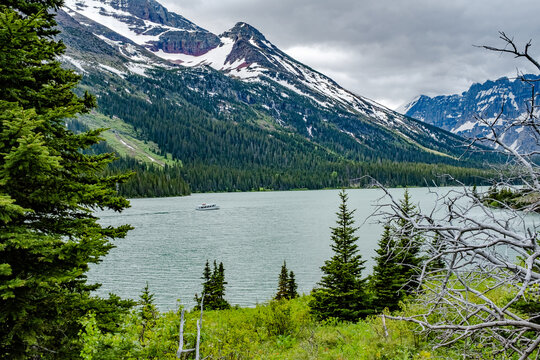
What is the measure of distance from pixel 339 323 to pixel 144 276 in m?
26.1

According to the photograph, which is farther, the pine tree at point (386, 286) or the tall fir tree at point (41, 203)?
the pine tree at point (386, 286)

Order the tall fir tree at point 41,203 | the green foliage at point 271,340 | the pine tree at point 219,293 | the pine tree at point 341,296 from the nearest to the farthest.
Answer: the green foliage at point 271,340, the tall fir tree at point 41,203, the pine tree at point 341,296, the pine tree at point 219,293

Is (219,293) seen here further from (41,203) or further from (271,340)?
(41,203)

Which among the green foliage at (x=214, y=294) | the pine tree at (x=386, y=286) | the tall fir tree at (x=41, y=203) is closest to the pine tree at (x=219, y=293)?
the green foliage at (x=214, y=294)

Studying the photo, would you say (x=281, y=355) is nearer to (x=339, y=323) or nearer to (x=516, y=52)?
(x=339, y=323)

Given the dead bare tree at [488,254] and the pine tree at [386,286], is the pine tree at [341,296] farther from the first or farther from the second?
the dead bare tree at [488,254]

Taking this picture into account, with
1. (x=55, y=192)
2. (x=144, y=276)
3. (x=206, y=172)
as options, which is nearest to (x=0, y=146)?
(x=55, y=192)

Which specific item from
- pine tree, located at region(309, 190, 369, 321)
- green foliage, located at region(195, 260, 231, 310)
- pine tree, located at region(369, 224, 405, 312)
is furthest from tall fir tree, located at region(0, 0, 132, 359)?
green foliage, located at region(195, 260, 231, 310)

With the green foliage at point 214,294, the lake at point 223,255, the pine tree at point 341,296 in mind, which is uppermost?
the pine tree at point 341,296

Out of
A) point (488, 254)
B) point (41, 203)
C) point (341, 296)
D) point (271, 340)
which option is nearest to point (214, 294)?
point (341, 296)

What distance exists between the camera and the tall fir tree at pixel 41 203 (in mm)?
6086

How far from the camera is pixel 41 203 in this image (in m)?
7.37

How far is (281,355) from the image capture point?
1070 cm

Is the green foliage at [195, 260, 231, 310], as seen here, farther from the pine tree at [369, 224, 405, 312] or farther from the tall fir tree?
the tall fir tree
